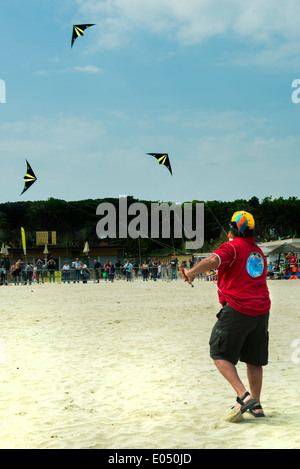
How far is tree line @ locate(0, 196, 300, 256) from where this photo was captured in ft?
229

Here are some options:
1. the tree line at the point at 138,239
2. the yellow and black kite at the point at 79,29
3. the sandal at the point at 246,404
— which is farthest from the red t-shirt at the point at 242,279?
the tree line at the point at 138,239

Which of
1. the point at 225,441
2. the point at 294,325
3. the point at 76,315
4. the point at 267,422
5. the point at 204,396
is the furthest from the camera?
the point at 76,315

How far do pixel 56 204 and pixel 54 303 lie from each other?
73.3m

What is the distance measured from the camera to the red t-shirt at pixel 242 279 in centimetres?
439

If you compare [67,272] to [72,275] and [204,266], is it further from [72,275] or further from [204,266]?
[204,266]

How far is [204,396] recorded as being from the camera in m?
5.39

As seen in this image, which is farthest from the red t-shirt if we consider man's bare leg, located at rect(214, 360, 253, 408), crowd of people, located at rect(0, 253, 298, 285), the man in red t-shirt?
crowd of people, located at rect(0, 253, 298, 285)

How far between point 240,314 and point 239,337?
189 millimetres

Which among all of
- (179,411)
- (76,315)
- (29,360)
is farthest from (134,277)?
(179,411)

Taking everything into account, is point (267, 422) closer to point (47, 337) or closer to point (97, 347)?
point (97, 347)

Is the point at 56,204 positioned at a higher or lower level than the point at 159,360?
higher

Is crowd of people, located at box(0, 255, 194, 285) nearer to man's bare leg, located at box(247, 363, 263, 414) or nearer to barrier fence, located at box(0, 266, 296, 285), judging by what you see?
barrier fence, located at box(0, 266, 296, 285)

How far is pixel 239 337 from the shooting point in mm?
4402

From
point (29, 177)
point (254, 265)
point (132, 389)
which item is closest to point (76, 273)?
point (29, 177)
